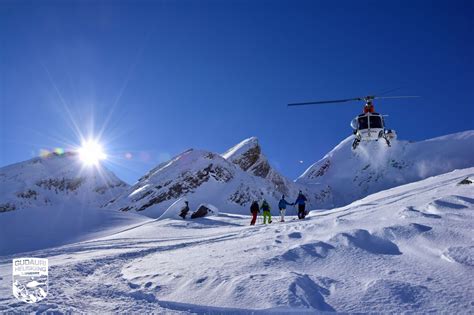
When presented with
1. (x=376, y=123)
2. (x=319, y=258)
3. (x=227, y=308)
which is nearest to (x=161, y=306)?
(x=227, y=308)

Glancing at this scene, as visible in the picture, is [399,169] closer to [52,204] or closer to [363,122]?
[52,204]

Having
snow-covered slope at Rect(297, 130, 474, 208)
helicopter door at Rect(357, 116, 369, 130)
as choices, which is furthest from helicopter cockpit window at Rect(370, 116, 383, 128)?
snow-covered slope at Rect(297, 130, 474, 208)

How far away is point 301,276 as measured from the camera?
17.7 ft

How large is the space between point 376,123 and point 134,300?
1793cm

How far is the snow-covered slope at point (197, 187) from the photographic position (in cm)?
6638

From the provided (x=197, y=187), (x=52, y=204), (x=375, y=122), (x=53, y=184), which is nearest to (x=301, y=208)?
(x=375, y=122)

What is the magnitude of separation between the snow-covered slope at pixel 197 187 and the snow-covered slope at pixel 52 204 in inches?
468

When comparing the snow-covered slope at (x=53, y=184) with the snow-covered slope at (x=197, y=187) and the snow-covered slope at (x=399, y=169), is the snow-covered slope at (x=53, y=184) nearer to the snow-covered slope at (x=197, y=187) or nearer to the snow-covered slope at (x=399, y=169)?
the snow-covered slope at (x=197, y=187)

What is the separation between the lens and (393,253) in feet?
20.7

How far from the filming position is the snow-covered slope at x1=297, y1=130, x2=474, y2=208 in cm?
13762

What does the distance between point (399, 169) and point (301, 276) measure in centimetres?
19710

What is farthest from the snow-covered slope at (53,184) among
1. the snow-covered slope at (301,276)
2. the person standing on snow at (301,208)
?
the snow-covered slope at (301,276)

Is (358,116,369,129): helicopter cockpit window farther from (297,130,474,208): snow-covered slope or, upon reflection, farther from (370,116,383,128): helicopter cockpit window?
(297,130,474,208): snow-covered slope

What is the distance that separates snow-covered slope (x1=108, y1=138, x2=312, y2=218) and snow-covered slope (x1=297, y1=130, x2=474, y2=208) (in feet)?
181
